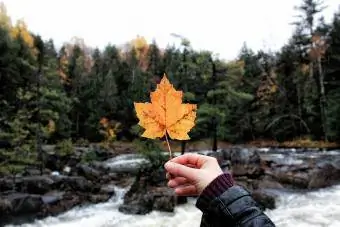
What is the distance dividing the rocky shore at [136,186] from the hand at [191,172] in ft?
33.5

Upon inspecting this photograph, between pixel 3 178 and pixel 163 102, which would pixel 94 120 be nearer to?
pixel 3 178

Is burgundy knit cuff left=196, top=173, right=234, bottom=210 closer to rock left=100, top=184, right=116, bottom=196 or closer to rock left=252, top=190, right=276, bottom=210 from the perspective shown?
rock left=252, top=190, right=276, bottom=210

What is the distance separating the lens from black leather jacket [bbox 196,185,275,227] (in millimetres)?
920

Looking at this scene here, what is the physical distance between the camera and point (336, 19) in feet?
111

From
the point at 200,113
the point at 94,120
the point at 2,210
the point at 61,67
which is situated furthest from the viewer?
the point at 61,67

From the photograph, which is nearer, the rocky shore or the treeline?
the rocky shore

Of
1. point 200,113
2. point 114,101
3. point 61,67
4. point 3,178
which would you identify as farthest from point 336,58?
point 61,67

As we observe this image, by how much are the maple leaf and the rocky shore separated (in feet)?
33.2

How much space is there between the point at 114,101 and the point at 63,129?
6054mm

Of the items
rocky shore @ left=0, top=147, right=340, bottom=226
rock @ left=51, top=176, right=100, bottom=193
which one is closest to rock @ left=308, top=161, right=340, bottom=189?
rocky shore @ left=0, top=147, right=340, bottom=226

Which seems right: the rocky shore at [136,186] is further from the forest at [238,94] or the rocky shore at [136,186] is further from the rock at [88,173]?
the forest at [238,94]

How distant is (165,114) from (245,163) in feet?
55.8

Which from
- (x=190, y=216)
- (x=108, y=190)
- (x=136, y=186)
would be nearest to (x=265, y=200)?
(x=190, y=216)

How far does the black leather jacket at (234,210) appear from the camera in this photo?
3.02 ft
